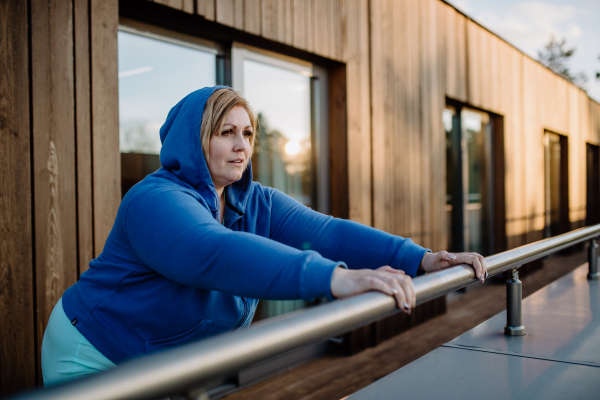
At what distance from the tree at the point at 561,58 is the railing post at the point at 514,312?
46.4m

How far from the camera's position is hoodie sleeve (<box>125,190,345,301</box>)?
969 millimetres

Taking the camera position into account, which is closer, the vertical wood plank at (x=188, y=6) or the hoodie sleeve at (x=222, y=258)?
the hoodie sleeve at (x=222, y=258)

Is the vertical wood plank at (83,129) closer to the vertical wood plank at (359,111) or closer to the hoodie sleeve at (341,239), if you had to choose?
the hoodie sleeve at (341,239)

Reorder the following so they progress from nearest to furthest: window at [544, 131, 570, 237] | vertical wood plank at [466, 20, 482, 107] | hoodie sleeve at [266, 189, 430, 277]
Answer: hoodie sleeve at [266, 189, 430, 277] < vertical wood plank at [466, 20, 482, 107] < window at [544, 131, 570, 237]

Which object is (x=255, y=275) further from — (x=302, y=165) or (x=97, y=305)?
(x=302, y=165)

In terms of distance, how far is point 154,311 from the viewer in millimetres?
1303

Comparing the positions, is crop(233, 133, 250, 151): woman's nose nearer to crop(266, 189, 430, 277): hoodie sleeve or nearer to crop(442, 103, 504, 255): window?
crop(266, 189, 430, 277): hoodie sleeve

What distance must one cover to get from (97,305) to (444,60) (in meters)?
5.49

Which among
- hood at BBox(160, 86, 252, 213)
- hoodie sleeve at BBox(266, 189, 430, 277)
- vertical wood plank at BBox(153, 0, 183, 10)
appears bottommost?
hoodie sleeve at BBox(266, 189, 430, 277)

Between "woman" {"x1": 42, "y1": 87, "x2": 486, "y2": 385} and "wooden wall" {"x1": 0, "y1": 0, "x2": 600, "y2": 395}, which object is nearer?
"woman" {"x1": 42, "y1": 87, "x2": 486, "y2": 385}

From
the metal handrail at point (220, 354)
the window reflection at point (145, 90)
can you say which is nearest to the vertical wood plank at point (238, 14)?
the window reflection at point (145, 90)

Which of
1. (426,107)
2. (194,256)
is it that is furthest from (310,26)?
(194,256)

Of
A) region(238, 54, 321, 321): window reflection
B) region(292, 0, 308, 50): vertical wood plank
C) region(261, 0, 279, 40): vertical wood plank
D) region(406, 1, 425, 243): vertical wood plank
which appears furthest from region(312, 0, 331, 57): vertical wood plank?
region(406, 1, 425, 243): vertical wood plank

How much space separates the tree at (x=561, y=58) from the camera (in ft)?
140
